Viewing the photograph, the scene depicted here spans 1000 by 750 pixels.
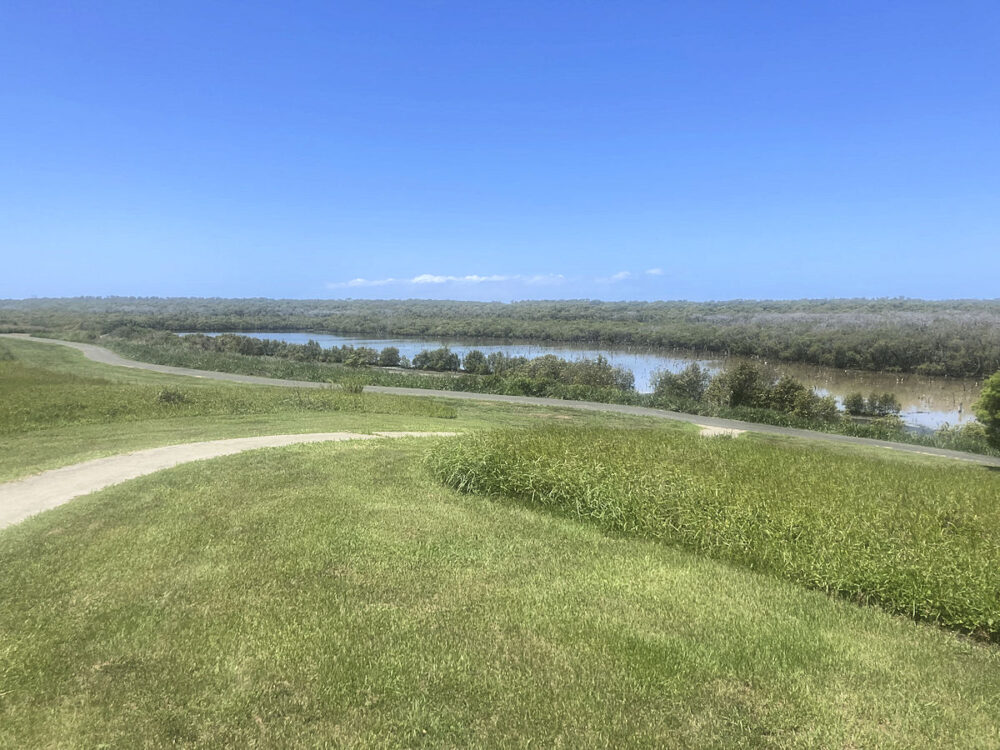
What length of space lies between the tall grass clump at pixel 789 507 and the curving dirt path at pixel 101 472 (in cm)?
452

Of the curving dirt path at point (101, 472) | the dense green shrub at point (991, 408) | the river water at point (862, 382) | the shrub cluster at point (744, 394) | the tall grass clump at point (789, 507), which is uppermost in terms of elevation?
the tall grass clump at point (789, 507)

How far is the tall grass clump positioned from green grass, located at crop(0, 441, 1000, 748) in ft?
1.22

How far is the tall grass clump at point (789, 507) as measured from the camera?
509 centimetres

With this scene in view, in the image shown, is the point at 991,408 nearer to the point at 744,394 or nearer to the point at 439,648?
the point at 744,394

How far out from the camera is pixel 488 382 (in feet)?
128

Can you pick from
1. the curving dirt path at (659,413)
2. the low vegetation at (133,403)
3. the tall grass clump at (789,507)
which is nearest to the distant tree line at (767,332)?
the curving dirt path at (659,413)

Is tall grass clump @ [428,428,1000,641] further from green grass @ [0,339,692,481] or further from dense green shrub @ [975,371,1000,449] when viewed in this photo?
dense green shrub @ [975,371,1000,449]

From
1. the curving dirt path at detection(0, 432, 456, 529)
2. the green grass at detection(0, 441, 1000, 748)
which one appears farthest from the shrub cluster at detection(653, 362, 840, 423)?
the green grass at detection(0, 441, 1000, 748)

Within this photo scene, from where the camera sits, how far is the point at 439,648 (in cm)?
412

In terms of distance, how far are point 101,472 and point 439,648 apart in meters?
8.04

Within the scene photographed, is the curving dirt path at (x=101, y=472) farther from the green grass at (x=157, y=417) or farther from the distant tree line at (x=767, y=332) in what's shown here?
the distant tree line at (x=767, y=332)

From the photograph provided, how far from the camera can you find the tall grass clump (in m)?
5.09

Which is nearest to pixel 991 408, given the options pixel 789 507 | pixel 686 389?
pixel 789 507

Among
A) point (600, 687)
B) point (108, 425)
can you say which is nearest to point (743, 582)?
point (600, 687)
